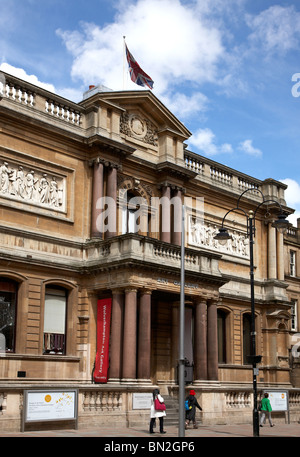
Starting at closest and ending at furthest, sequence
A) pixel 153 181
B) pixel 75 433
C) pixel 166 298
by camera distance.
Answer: pixel 75 433
pixel 166 298
pixel 153 181

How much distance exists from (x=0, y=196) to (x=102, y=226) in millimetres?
5616

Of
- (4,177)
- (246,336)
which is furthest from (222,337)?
(4,177)

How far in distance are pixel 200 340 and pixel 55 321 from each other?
280 inches

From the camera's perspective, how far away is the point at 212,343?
32062 mm

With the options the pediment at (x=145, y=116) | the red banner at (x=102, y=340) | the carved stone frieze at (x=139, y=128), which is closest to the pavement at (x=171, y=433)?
the red banner at (x=102, y=340)

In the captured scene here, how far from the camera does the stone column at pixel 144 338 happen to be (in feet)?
93.6

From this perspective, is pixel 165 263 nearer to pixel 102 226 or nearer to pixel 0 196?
pixel 102 226

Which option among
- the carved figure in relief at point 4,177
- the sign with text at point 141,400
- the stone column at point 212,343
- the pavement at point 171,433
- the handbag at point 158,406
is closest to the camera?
the pavement at point 171,433

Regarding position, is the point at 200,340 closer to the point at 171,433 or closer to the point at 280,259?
the point at 171,433

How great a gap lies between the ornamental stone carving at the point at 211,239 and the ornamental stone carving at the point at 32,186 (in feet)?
31.5

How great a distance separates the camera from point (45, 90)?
30.8 meters

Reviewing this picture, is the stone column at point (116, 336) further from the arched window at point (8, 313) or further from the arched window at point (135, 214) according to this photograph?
the arched window at point (135, 214)

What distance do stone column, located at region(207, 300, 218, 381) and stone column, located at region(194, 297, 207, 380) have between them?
16.3 inches

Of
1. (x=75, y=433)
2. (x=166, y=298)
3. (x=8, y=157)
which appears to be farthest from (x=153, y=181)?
(x=75, y=433)
